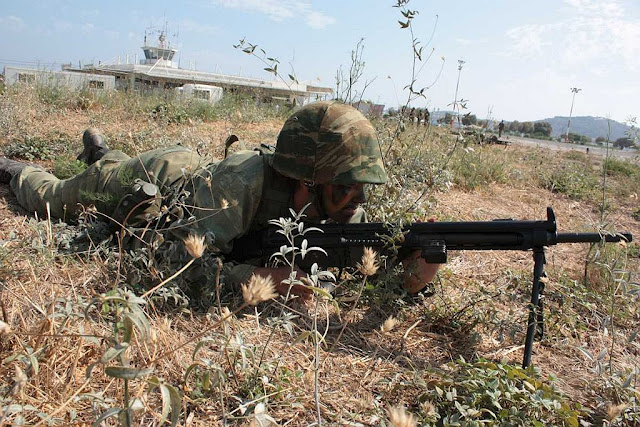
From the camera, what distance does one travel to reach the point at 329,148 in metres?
2.57

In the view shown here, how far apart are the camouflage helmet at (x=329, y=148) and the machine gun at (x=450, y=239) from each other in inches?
11.8

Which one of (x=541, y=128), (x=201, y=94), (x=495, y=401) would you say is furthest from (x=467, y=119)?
(x=541, y=128)

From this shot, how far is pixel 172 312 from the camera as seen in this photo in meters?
2.42

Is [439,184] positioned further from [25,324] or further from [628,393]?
[25,324]

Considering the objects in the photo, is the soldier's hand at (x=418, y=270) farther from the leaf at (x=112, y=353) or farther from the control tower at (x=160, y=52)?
the control tower at (x=160, y=52)

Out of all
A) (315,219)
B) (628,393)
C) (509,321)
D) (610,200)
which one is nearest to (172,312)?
(315,219)

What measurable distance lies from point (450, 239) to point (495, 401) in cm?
101

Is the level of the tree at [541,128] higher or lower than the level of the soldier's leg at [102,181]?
higher

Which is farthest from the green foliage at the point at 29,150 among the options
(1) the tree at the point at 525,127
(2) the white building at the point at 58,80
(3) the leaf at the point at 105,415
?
(1) the tree at the point at 525,127

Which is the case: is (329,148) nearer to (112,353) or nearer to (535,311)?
(535,311)

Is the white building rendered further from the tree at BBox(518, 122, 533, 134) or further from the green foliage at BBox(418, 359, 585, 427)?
the tree at BBox(518, 122, 533, 134)

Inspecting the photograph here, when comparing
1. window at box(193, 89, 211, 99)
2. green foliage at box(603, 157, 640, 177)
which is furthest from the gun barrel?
green foliage at box(603, 157, 640, 177)

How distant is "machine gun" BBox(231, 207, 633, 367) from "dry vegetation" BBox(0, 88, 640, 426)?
18 cm

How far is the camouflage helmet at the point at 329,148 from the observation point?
8.42ft
